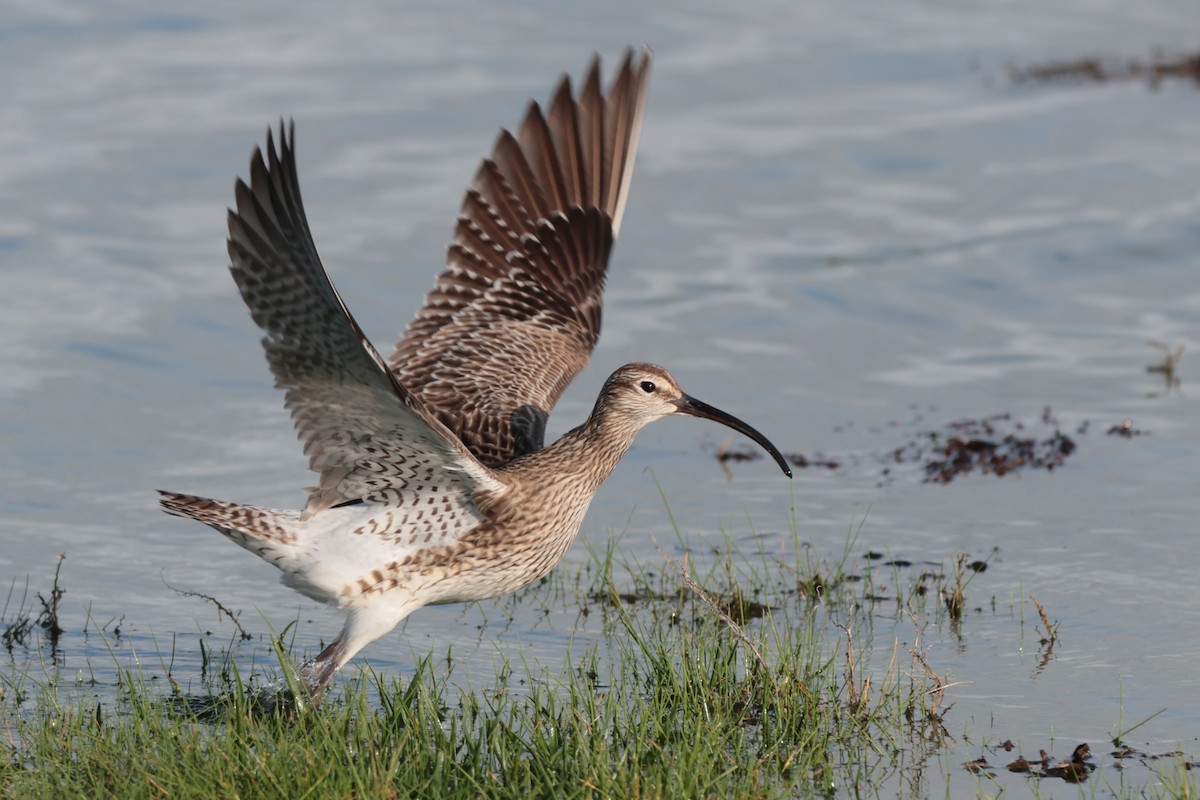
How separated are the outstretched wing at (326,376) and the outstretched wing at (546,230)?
1860mm

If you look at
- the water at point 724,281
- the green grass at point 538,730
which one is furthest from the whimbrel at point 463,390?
the water at point 724,281

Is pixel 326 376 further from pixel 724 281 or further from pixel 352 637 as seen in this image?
pixel 724 281

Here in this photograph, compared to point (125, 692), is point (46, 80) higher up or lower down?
higher up

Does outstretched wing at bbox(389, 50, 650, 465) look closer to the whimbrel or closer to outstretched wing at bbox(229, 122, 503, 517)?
the whimbrel

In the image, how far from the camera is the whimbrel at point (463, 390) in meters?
5.88

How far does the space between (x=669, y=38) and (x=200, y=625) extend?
44.6ft

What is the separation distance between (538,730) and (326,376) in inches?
55.9

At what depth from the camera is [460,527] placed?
6.73 m

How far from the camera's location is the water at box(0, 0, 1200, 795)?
8234 mm

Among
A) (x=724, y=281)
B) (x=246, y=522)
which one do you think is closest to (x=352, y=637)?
(x=246, y=522)

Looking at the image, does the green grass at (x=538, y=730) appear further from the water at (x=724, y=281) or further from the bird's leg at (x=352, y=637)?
the water at (x=724, y=281)

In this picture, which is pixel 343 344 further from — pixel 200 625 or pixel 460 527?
pixel 200 625

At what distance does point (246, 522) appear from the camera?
6480mm

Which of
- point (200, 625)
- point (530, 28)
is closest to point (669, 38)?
point (530, 28)
